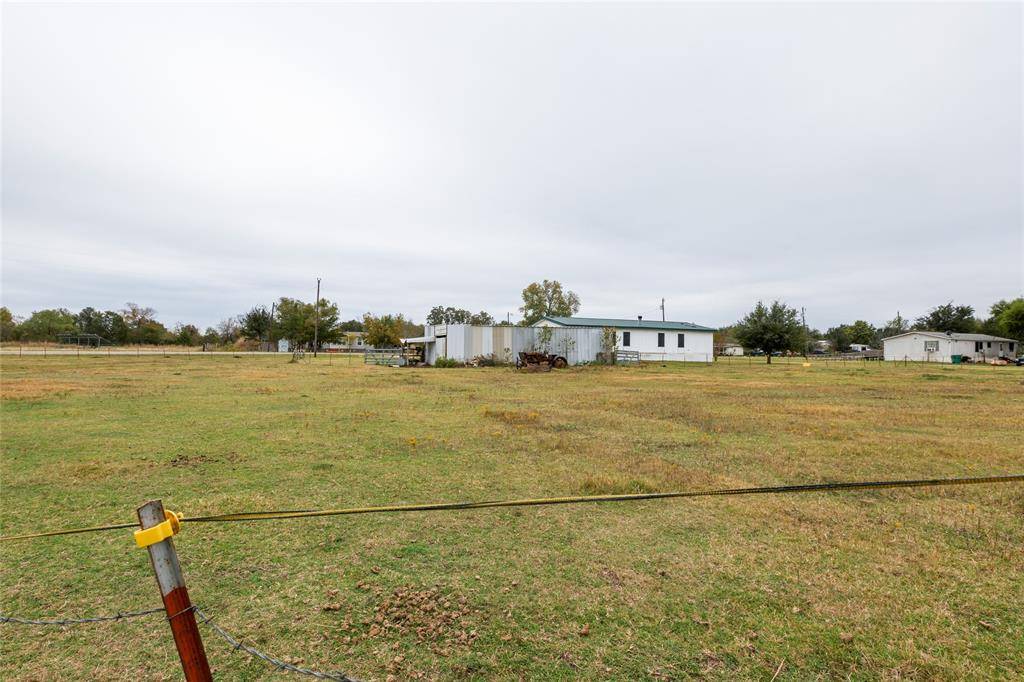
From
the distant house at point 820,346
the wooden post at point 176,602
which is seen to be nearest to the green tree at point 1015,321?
the distant house at point 820,346

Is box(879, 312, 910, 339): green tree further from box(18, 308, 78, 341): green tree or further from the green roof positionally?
box(18, 308, 78, 341): green tree

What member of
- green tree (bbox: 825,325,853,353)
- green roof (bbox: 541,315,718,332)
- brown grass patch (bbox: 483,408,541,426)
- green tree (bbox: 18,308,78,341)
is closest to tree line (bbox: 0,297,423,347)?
green tree (bbox: 18,308,78,341)

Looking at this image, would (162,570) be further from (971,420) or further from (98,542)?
(971,420)

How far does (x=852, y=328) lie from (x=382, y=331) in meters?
92.8

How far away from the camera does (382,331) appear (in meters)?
72.9

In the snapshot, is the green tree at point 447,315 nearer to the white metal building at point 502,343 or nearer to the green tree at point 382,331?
the green tree at point 382,331

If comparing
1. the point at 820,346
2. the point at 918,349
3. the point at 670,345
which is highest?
the point at 820,346

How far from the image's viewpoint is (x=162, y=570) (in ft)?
6.40

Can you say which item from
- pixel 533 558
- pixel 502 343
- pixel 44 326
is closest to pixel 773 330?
pixel 502 343

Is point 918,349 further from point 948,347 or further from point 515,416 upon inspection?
point 515,416

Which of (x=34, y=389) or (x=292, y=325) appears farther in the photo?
(x=292, y=325)

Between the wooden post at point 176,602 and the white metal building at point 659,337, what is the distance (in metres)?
41.8

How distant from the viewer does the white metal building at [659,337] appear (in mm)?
45103

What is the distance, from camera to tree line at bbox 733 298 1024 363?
4225 centimetres
